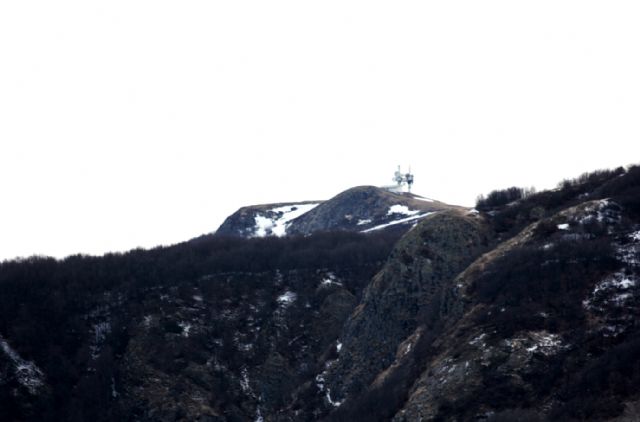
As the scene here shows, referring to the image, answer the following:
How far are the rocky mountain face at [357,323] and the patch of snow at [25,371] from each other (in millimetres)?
222

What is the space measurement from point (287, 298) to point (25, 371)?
39.5 metres

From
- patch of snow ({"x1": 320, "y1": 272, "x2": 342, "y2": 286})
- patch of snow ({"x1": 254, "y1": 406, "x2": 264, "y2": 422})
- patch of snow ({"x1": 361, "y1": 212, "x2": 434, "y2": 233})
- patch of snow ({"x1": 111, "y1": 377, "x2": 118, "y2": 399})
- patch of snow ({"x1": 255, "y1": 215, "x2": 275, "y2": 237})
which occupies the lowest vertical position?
patch of snow ({"x1": 254, "y1": 406, "x2": 264, "y2": 422})

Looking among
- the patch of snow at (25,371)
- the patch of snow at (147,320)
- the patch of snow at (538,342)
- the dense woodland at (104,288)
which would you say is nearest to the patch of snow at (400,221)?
the dense woodland at (104,288)

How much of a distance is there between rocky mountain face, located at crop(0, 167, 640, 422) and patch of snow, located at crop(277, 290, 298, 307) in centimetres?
78

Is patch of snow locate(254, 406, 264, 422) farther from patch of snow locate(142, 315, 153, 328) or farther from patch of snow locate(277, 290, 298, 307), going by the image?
patch of snow locate(142, 315, 153, 328)

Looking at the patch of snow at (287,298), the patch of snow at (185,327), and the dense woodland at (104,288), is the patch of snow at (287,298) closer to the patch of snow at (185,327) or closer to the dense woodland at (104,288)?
the dense woodland at (104,288)

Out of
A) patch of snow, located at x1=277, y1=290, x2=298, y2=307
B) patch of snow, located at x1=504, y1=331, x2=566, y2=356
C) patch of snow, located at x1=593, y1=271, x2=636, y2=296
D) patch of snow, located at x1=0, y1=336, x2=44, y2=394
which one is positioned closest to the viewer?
patch of snow, located at x1=504, y1=331, x2=566, y2=356

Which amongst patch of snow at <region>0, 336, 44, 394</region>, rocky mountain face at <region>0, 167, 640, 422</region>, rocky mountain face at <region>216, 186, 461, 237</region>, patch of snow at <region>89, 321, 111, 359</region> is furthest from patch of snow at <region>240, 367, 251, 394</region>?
rocky mountain face at <region>216, 186, 461, 237</region>

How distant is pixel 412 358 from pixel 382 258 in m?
50.0

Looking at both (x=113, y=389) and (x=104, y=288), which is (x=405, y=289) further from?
(x=104, y=288)

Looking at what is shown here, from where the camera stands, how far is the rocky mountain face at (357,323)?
52.3 meters

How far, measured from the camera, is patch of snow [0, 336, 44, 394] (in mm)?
88562

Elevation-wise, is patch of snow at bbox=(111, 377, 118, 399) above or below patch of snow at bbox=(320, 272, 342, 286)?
below

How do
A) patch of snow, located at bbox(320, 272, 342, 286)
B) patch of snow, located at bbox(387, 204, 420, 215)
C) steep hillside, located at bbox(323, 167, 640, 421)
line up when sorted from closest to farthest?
steep hillside, located at bbox(323, 167, 640, 421), patch of snow, located at bbox(320, 272, 342, 286), patch of snow, located at bbox(387, 204, 420, 215)
